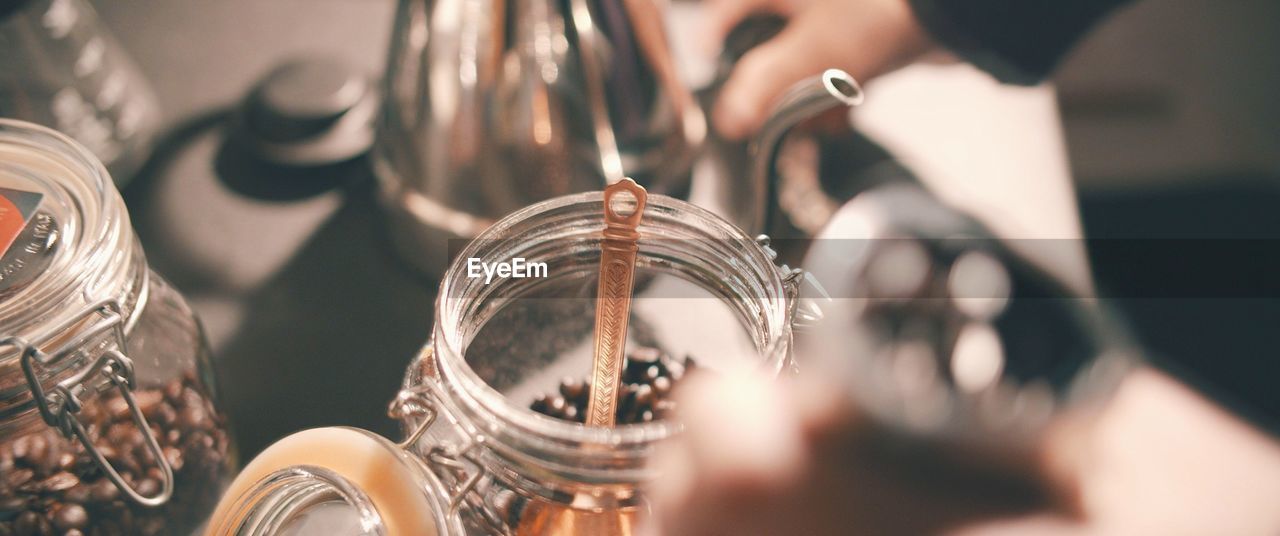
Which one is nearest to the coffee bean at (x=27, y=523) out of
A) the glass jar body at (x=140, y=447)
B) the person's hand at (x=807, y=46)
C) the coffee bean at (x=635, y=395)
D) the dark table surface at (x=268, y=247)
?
the glass jar body at (x=140, y=447)

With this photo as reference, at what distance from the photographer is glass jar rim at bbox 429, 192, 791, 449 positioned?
262 mm

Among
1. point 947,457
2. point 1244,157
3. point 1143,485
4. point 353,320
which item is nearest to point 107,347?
point 353,320

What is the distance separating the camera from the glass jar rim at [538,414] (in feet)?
0.86

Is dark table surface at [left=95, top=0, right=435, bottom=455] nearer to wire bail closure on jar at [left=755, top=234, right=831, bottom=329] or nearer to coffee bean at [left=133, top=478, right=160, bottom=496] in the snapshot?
coffee bean at [left=133, top=478, right=160, bottom=496]

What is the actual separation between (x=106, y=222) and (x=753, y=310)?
25 centimetres

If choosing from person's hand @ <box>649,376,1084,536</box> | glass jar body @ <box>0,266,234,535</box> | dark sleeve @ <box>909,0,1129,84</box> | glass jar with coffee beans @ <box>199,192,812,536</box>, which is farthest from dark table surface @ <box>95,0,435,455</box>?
dark sleeve @ <box>909,0,1129,84</box>

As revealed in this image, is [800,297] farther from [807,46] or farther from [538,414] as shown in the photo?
[807,46]

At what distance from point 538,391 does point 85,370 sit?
17 cm

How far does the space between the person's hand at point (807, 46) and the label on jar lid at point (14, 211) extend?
37 cm

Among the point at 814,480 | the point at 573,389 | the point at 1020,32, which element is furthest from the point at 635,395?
the point at 1020,32

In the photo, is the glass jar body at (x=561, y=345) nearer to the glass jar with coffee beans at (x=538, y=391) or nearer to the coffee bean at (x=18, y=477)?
the glass jar with coffee beans at (x=538, y=391)

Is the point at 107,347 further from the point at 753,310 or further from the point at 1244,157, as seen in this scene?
the point at 1244,157

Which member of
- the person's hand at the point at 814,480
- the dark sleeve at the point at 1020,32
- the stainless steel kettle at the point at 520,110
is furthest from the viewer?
the dark sleeve at the point at 1020,32

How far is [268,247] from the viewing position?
561 mm
